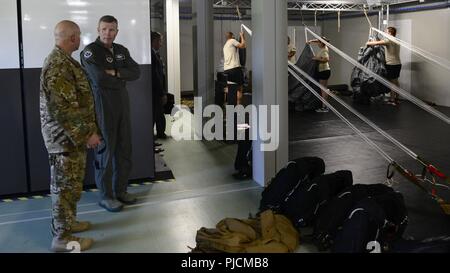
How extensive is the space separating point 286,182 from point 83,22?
7.59ft

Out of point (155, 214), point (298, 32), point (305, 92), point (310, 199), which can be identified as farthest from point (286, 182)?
point (298, 32)

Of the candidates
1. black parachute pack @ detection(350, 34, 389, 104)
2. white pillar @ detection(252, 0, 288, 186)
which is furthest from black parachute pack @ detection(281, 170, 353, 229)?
black parachute pack @ detection(350, 34, 389, 104)

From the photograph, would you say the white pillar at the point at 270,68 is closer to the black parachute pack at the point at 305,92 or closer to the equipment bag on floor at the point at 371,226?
the equipment bag on floor at the point at 371,226

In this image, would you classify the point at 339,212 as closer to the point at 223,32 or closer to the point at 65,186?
the point at 65,186

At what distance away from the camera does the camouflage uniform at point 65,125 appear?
279cm

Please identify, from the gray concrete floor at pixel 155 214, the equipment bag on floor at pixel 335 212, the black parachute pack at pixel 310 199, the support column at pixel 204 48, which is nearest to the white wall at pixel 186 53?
the support column at pixel 204 48

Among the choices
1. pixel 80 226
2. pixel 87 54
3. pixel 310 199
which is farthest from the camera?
pixel 87 54

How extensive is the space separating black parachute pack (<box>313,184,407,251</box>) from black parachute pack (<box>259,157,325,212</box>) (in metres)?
0.38

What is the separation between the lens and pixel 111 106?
3.69m

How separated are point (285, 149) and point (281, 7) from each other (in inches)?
52.5

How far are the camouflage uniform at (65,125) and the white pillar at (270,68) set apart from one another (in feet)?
5.82

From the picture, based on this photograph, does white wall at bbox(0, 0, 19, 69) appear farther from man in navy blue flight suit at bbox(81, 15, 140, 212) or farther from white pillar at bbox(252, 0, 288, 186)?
white pillar at bbox(252, 0, 288, 186)

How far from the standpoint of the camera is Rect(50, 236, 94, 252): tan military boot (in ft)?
9.81
